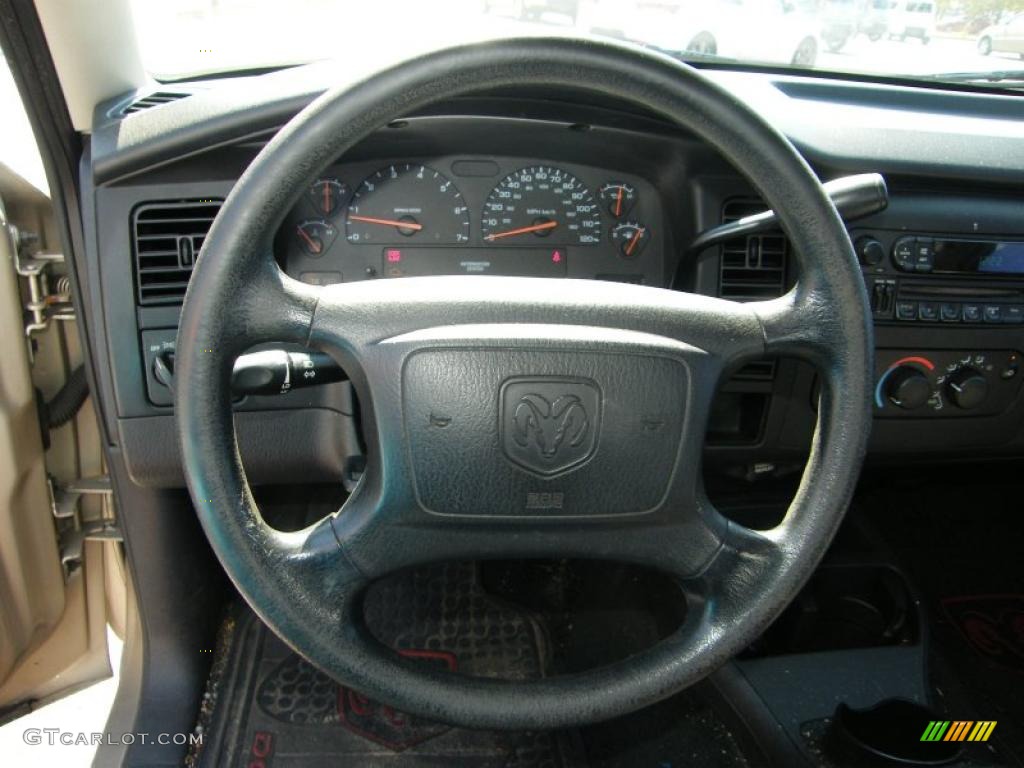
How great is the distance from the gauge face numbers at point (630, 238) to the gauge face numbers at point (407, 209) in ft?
0.81

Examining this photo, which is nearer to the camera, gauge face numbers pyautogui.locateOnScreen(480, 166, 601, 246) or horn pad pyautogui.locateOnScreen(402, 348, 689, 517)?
horn pad pyautogui.locateOnScreen(402, 348, 689, 517)

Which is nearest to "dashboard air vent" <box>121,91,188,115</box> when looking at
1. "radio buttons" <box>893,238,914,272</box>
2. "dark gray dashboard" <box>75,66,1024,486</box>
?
"dark gray dashboard" <box>75,66,1024,486</box>

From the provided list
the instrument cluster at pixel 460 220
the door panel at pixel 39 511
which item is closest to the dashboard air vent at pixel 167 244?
the instrument cluster at pixel 460 220

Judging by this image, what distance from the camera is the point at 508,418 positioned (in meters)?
0.92

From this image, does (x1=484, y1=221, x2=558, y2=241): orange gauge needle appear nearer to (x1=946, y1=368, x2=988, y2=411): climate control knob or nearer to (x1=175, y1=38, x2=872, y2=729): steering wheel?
(x1=175, y1=38, x2=872, y2=729): steering wheel

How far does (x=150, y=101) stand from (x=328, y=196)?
0.29 meters

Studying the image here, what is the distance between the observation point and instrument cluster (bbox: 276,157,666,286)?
137 centimetres

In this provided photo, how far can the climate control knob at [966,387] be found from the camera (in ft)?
4.88

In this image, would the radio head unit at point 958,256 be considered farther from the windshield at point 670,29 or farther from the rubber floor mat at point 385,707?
the rubber floor mat at point 385,707

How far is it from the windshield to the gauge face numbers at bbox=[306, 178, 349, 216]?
176 mm

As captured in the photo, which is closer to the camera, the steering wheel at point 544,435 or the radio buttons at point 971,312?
the steering wheel at point 544,435

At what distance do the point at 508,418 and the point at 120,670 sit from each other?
1.20 meters

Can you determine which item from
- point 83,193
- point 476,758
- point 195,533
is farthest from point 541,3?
point 476,758

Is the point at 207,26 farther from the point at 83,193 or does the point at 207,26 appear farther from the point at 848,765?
the point at 848,765
